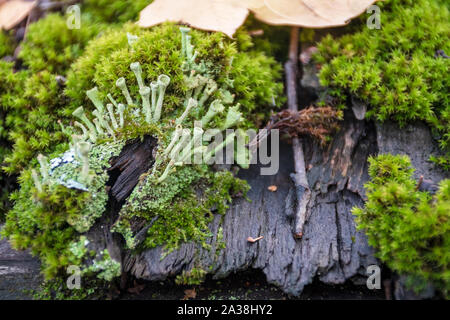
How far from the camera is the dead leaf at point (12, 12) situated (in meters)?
2.98

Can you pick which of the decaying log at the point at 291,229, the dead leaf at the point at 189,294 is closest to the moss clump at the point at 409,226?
the decaying log at the point at 291,229

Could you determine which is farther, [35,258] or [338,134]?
[338,134]

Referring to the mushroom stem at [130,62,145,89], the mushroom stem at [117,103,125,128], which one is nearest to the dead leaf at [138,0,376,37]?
the mushroom stem at [130,62,145,89]

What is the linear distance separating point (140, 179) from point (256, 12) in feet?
4.83

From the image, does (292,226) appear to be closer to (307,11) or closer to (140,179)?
(140,179)

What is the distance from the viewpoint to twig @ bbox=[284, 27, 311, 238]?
2311 millimetres

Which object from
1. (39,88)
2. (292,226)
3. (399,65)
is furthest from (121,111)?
(399,65)

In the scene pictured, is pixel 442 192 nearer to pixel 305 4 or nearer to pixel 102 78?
pixel 305 4

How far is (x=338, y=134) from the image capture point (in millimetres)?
2701

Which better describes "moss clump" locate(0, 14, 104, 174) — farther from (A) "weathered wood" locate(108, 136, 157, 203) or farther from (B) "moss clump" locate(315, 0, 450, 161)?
(B) "moss clump" locate(315, 0, 450, 161)

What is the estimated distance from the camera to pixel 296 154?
2.64 meters

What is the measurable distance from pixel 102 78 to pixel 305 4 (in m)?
1.55

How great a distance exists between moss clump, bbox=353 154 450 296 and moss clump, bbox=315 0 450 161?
0.57 metres

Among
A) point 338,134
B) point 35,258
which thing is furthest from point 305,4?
point 35,258
